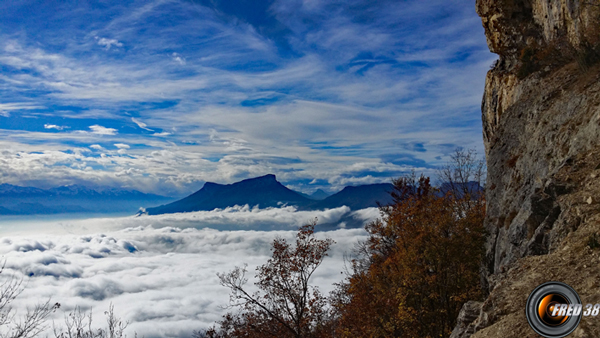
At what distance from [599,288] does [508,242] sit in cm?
937

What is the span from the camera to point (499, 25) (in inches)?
1154

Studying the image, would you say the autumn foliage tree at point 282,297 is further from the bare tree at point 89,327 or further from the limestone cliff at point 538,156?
the limestone cliff at point 538,156

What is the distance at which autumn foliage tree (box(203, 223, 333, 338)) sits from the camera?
81.5 feet

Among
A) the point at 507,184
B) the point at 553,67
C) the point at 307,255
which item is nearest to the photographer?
the point at 507,184

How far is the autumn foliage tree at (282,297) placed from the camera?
24.8 meters

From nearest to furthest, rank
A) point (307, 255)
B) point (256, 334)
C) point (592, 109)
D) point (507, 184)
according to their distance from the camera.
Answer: point (592, 109) → point (507, 184) → point (256, 334) → point (307, 255)

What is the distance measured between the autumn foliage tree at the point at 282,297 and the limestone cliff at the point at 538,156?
40.5ft

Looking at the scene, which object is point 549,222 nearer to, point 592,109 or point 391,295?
point 592,109

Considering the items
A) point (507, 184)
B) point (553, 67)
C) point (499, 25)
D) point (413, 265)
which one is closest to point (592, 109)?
point (507, 184)

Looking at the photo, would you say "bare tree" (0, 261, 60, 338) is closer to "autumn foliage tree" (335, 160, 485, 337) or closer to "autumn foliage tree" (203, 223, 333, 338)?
"autumn foliage tree" (203, 223, 333, 338)
